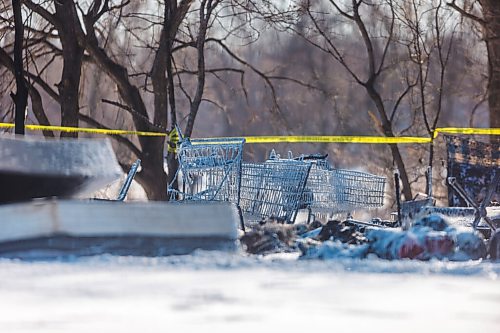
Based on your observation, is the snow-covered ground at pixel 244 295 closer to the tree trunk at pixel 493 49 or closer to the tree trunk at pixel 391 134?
the tree trunk at pixel 493 49

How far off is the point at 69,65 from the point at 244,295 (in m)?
20.1

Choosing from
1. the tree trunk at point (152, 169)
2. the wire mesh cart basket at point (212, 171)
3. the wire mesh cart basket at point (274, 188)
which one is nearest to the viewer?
the wire mesh cart basket at point (212, 171)

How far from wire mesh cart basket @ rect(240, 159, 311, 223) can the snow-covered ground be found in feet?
16.0

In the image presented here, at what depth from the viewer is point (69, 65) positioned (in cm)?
2527

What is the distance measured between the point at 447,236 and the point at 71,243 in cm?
301

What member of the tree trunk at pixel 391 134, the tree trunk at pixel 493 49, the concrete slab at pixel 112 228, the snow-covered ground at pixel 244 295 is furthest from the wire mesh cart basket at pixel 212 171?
the tree trunk at pixel 391 134

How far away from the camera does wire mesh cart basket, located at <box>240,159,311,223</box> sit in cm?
1305

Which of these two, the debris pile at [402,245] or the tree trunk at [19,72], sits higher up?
the tree trunk at [19,72]

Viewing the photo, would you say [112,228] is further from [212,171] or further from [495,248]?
[212,171]

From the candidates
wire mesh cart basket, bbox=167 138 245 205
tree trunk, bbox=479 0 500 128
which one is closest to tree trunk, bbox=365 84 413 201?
tree trunk, bbox=479 0 500 128

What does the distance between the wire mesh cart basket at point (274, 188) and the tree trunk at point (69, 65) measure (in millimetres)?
11785

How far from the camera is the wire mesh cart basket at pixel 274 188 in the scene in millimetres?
13055

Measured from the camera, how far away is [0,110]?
97.0 ft

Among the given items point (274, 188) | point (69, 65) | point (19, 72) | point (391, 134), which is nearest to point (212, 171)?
point (274, 188)
